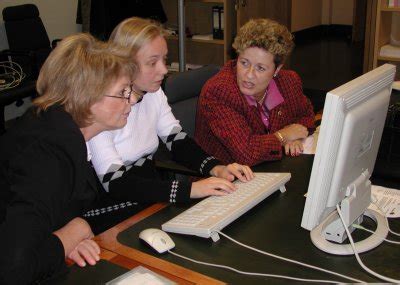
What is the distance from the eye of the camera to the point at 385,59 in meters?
3.71

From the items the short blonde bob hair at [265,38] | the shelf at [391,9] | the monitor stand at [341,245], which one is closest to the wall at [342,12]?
the shelf at [391,9]

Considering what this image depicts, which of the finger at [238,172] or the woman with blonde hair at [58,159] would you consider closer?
the woman with blonde hair at [58,159]

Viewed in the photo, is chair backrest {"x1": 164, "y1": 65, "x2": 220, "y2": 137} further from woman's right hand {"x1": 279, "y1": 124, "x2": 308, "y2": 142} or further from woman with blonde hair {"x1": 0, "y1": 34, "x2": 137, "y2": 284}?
woman with blonde hair {"x1": 0, "y1": 34, "x2": 137, "y2": 284}

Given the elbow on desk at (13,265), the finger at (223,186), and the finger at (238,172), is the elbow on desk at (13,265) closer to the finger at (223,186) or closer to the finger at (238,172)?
the finger at (223,186)

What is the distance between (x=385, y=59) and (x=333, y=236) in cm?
278

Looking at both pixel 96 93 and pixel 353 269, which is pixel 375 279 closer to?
pixel 353 269

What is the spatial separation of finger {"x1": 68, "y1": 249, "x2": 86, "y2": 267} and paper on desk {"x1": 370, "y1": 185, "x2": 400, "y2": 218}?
2.67 ft

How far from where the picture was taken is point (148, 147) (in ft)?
6.04

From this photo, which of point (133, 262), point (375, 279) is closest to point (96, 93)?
point (133, 262)

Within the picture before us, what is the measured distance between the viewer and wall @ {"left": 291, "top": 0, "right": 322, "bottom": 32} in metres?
7.48

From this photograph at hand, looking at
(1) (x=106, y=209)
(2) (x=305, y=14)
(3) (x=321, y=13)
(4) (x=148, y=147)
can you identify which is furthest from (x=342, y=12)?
(1) (x=106, y=209)

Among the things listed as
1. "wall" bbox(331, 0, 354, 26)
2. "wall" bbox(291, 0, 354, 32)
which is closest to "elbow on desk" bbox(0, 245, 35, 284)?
"wall" bbox(291, 0, 354, 32)

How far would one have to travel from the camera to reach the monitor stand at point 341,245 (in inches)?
47.8

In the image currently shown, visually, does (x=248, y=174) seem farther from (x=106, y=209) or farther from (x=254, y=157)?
(x=106, y=209)
